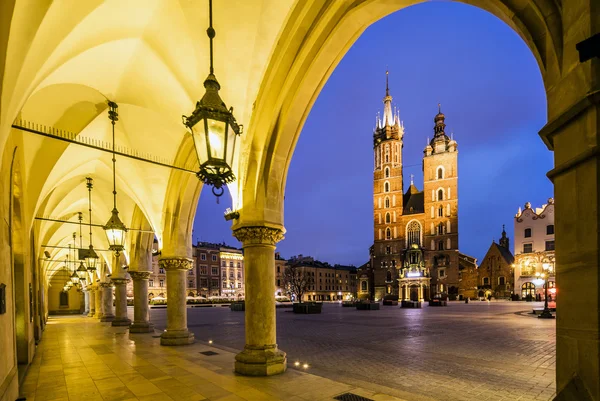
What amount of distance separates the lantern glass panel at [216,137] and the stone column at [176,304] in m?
7.31

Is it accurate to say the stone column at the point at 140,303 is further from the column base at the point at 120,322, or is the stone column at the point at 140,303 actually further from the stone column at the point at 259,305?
the stone column at the point at 259,305

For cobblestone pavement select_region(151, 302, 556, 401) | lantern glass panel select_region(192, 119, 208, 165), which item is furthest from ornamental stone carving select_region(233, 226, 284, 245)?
cobblestone pavement select_region(151, 302, 556, 401)

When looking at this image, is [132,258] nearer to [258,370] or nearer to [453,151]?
[258,370]

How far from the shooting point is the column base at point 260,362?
20.2ft

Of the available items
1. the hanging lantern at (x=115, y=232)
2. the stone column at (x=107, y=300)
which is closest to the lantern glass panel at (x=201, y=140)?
the hanging lantern at (x=115, y=232)

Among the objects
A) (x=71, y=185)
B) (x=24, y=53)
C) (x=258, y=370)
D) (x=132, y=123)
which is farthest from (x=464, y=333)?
(x=71, y=185)

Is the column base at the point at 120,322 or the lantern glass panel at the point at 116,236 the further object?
the column base at the point at 120,322

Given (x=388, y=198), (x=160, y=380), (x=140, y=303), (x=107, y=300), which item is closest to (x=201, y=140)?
(x=160, y=380)

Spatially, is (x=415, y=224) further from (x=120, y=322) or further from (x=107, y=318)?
(x=120, y=322)

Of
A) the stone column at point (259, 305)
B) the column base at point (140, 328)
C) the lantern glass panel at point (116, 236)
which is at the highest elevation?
the lantern glass panel at point (116, 236)

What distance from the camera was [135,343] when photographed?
10906 millimetres

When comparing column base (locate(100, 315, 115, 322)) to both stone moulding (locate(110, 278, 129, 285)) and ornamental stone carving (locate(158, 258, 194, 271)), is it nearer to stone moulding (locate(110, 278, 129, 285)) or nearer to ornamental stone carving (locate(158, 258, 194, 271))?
stone moulding (locate(110, 278, 129, 285))

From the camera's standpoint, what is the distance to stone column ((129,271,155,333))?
13656mm

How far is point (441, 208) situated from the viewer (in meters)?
57.3
